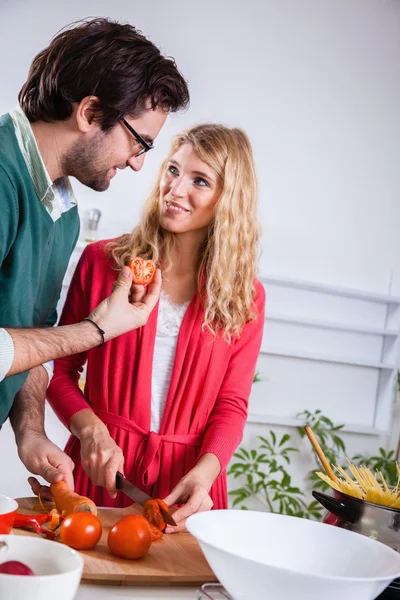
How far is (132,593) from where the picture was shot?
1056 millimetres

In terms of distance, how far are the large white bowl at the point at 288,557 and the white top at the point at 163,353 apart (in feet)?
2.85

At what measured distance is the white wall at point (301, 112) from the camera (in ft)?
13.2

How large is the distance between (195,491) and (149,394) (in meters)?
0.40

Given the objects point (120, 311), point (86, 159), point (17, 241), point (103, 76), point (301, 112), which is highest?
point (301, 112)

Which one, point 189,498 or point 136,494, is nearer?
point 136,494

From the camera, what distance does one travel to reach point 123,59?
1597 mm

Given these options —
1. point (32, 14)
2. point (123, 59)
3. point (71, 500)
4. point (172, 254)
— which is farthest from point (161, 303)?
point (32, 14)

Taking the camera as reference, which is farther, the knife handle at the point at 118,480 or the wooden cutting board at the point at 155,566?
the knife handle at the point at 118,480

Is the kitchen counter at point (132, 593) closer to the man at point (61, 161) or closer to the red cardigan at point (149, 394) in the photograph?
the man at point (61, 161)

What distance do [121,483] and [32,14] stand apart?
10.1 ft

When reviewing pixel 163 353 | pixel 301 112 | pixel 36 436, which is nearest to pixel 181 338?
pixel 163 353

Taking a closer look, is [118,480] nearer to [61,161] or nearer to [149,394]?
[149,394]

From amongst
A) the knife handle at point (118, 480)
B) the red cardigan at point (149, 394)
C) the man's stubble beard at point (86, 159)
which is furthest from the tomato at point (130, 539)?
the man's stubble beard at point (86, 159)

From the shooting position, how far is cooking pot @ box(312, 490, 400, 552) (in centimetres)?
107
